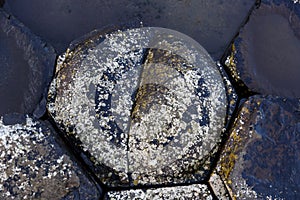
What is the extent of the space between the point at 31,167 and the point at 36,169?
0.02 m

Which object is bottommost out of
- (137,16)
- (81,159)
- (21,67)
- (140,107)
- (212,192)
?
(212,192)

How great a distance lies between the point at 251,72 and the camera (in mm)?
1502

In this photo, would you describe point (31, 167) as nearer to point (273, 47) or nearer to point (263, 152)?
point (263, 152)

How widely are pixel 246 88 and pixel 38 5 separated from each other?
0.95m

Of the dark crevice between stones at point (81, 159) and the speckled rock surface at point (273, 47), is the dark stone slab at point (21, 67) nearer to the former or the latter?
the dark crevice between stones at point (81, 159)

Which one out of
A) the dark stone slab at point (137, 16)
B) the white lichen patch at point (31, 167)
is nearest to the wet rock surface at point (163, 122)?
the white lichen patch at point (31, 167)

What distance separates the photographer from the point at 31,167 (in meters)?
1.25

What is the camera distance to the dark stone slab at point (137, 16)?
1816 mm

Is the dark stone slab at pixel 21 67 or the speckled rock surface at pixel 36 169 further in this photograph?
the dark stone slab at pixel 21 67

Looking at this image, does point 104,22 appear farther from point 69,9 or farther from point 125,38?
point 125,38

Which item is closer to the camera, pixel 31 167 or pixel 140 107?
pixel 31 167

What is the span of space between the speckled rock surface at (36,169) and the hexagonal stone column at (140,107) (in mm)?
82

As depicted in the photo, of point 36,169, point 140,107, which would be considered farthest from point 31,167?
point 140,107

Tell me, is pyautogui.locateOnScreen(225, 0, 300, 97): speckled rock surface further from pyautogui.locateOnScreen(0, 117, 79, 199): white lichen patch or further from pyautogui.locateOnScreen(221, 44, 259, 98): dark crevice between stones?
pyautogui.locateOnScreen(0, 117, 79, 199): white lichen patch
